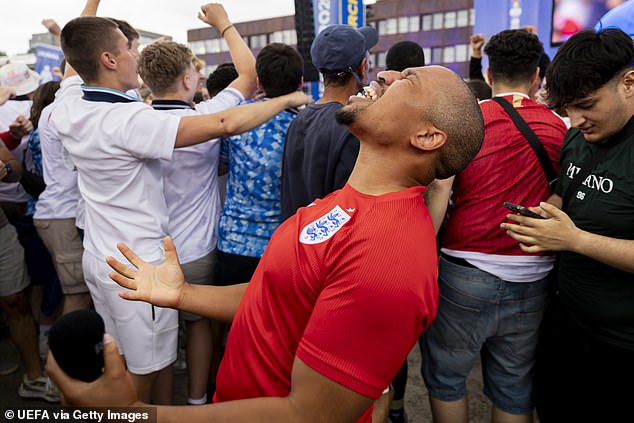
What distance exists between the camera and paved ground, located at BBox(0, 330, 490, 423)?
10.5 feet

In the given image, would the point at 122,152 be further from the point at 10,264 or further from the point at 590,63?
the point at 590,63

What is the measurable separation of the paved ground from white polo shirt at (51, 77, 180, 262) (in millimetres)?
1609

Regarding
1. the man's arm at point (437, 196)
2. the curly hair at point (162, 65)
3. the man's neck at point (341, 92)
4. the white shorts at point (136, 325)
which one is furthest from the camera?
the curly hair at point (162, 65)

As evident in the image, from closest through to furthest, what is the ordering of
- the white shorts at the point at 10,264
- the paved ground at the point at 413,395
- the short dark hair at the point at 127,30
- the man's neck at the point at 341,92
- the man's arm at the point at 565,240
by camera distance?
the man's arm at the point at 565,240 → the man's neck at the point at 341,92 → the short dark hair at the point at 127,30 → the paved ground at the point at 413,395 → the white shorts at the point at 10,264

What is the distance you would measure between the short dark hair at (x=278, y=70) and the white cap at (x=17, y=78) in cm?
378

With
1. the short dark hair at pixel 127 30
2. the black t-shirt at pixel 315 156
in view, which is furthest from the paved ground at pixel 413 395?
the short dark hair at pixel 127 30

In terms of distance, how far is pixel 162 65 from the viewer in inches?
107

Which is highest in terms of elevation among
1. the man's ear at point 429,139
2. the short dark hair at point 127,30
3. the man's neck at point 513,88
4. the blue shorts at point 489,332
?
the short dark hair at point 127,30

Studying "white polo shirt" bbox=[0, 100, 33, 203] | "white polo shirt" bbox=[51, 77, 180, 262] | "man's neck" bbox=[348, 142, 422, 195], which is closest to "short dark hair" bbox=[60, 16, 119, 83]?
"white polo shirt" bbox=[51, 77, 180, 262]

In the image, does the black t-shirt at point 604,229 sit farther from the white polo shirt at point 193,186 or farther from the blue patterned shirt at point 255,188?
the white polo shirt at point 193,186

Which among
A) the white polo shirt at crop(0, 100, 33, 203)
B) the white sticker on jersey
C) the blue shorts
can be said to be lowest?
the blue shorts

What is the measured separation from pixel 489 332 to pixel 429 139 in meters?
1.45

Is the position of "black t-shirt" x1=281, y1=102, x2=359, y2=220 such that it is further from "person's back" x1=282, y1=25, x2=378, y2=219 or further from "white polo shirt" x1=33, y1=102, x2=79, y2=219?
"white polo shirt" x1=33, y1=102, x2=79, y2=219

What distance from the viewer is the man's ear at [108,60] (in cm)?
236
